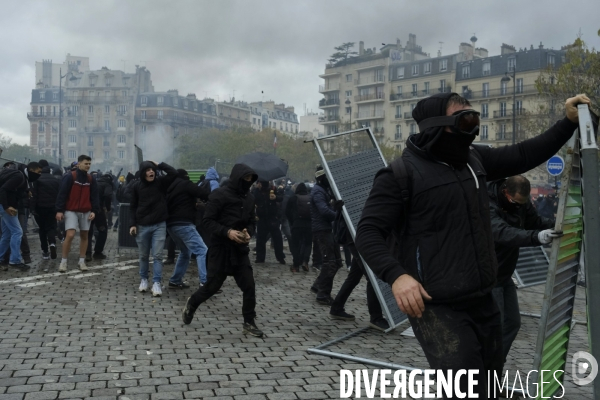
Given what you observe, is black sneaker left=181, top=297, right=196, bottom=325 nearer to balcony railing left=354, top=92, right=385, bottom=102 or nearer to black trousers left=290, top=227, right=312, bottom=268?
black trousers left=290, top=227, right=312, bottom=268

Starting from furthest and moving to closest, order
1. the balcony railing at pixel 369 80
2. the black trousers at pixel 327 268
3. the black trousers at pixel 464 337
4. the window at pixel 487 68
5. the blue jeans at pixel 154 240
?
the balcony railing at pixel 369 80 < the window at pixel 487 68 < the blue jeans at pixel 154 240 < the black trousers at pixel 327 268 < the black trousers at pixel 464 337

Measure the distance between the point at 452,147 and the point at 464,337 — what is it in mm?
867

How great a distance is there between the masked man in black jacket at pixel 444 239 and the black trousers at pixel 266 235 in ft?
31.2

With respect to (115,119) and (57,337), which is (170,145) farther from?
(57,337)

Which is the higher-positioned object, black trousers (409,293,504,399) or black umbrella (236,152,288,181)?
black umbrella (236,152,288,181)

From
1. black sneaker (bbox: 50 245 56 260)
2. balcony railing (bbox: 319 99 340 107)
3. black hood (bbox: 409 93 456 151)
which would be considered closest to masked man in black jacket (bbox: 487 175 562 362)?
black hood (bbox: 409 93 456 151)

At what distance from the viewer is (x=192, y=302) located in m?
6.75

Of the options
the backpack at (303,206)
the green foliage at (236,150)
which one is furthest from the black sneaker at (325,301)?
the green foliage at (236,150)

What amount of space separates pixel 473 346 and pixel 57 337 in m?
4.46

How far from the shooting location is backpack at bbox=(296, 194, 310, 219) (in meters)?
12.0

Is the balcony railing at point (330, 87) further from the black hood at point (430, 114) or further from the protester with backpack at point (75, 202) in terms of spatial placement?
the black hood at point (430, 114)

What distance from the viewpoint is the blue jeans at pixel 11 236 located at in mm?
10453

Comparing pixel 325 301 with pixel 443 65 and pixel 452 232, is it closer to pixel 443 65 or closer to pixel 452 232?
pixel 452 232

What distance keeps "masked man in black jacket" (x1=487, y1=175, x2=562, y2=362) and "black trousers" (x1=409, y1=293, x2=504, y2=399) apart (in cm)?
139
